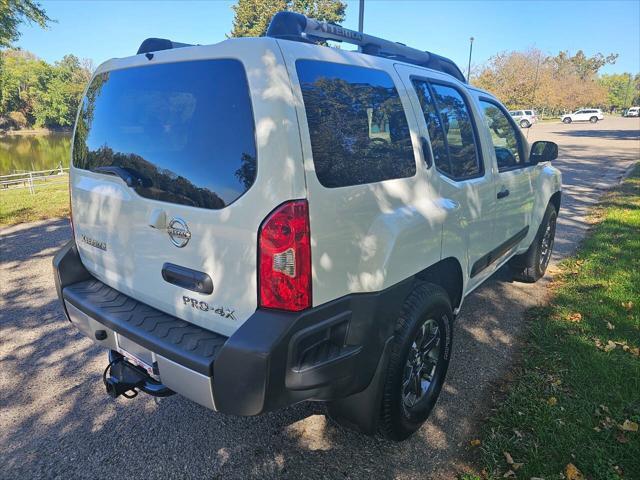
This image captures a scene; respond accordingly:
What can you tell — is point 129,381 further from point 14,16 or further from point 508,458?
point 14,16

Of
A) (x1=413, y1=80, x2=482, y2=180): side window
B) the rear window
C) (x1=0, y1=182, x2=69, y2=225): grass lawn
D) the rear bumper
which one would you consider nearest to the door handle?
(x1=413, y1=80, x2=482, y2=180): side window

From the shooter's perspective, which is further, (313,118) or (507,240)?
(507,240)

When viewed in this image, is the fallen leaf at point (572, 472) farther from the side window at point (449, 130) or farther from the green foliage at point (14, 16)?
the green foliage at point (14, 16)

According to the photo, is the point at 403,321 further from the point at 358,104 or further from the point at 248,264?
the point at 358,104

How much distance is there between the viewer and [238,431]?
2.65 m

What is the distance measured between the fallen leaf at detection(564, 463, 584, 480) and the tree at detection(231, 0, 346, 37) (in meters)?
49.9

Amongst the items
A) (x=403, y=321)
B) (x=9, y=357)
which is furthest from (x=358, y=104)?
(x=9, y=357)

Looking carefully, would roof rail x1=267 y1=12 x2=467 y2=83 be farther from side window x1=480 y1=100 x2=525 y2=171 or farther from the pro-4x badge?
the pro-4x badge

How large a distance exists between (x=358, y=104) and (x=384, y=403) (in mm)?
1518

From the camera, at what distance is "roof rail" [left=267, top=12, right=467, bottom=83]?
2584 millimetres

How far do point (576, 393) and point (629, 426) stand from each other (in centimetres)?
35

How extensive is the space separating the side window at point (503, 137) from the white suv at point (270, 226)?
866mm

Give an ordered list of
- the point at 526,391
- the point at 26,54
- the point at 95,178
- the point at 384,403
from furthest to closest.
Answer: the point at 26,54 → the point at 526,391 → the point at 95,178 → the point at 384,403

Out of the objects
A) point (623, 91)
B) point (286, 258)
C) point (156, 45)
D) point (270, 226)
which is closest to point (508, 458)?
point (286, 258)
